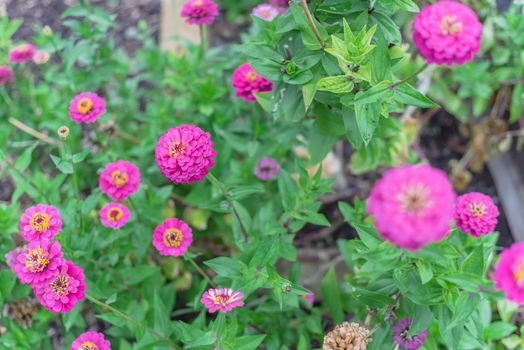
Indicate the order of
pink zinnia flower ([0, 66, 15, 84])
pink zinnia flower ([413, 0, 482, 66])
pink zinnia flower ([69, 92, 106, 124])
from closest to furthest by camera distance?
pink zinnia flower ([413, 0, 482, 66]), pink zinnia flower ([69, 92, 106, 124]), pink zinnia flower ([0, 66, 15, 84])

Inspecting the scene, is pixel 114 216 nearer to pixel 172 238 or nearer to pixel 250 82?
pixel 172 238

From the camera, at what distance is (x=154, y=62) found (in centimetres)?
240

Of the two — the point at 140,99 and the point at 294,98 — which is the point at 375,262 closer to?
the point at 294,98

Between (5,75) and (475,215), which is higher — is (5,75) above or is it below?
below

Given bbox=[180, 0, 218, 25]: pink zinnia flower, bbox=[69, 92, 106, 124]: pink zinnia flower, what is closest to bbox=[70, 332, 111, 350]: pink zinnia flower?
bbox=[69, 92, 106, 124]: pink zinnia flower

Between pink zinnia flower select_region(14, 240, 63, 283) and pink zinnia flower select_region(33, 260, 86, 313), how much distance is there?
1 cm

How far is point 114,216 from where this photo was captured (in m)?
1.61

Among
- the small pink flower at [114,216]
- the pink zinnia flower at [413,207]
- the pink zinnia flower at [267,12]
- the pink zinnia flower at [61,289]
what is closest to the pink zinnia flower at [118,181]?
the small pink flower at [114,216]

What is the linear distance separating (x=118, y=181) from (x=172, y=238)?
0.77ft

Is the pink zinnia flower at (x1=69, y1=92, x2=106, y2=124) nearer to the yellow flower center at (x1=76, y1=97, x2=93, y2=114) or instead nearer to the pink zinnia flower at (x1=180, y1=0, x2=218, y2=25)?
the yellow flower center at (x1=76, y1=97, x2=93, y2=114)

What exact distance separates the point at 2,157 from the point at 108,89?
1.00 m

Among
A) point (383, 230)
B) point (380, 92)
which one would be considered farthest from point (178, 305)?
point (383, 230)

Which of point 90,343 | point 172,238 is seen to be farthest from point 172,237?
point 90,343

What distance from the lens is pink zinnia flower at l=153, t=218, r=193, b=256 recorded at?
1507mm
